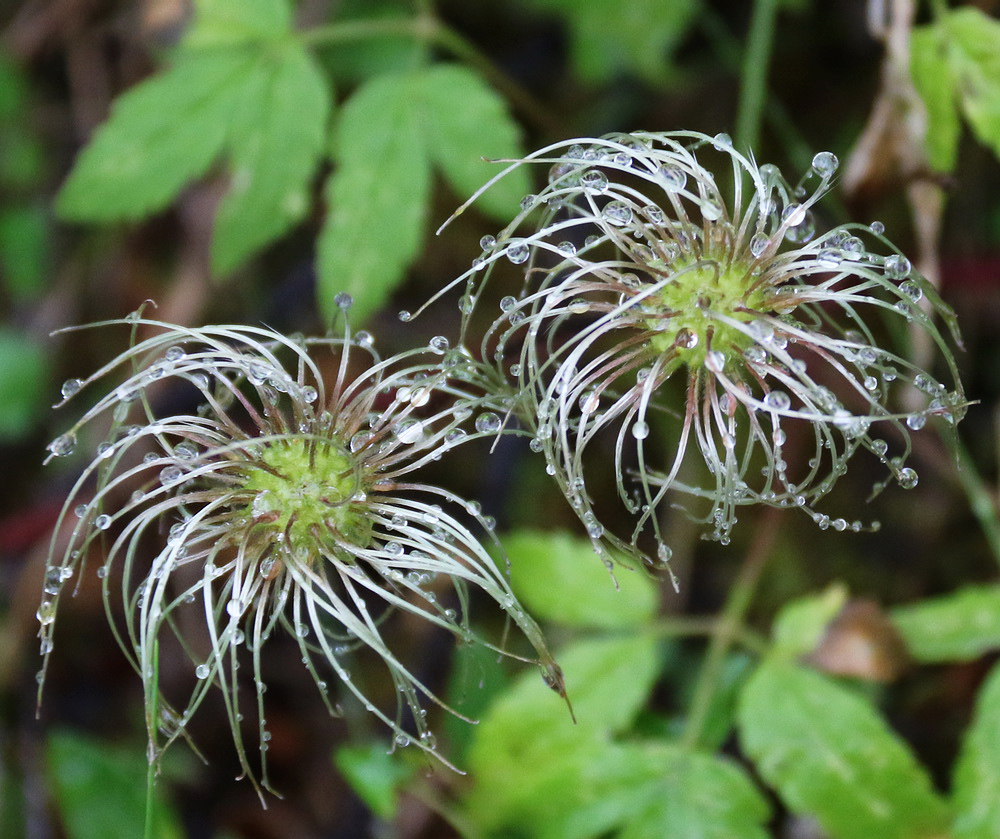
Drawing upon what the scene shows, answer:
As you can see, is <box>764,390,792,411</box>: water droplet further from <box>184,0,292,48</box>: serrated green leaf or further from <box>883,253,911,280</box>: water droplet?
<box>184,0,292,48</box>: serrated green leaf

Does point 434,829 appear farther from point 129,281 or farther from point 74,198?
point 129,281

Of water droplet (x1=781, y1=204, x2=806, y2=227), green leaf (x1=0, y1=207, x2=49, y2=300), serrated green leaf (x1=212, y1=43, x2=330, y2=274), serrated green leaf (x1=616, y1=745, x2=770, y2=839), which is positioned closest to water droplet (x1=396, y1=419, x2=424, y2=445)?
water droplet (x1=781, y1=204, x2=806, y2=227)

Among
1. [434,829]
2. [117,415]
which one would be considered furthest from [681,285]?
[434,829]

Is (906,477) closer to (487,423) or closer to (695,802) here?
(487,423)

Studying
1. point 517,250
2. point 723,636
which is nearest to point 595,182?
point 517,250

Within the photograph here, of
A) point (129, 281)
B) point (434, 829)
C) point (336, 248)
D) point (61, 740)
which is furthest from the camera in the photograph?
point (129, 281)

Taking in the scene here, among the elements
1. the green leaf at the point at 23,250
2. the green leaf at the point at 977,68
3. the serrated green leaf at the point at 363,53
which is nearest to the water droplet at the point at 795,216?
the green leaf at the point at 977,68

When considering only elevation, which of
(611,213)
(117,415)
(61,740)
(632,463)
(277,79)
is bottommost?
(61,740)
